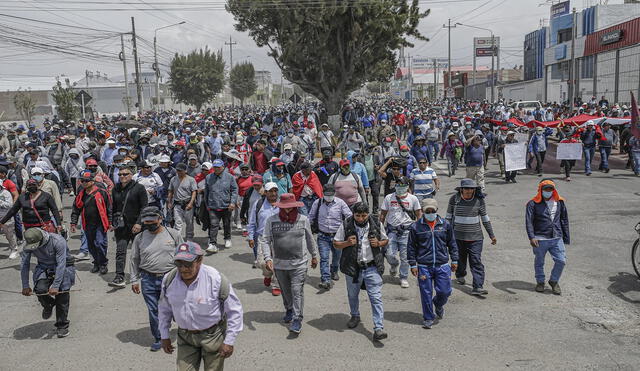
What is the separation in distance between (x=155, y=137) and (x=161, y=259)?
12.5 m

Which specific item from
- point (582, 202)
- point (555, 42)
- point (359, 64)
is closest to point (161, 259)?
point (582, 202)

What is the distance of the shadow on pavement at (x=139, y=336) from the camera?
6613mm

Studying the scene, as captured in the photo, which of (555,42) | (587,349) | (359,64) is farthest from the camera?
(555,42)

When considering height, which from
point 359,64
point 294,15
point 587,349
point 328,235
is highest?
point 294,15

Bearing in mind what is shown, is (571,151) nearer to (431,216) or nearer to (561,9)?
(431,216)

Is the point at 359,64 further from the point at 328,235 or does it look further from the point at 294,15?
the point at 328,235

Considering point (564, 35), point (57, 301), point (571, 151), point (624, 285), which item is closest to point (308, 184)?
point (57, 301)

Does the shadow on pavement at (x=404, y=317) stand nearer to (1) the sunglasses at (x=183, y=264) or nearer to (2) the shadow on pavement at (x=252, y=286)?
(2) the shadow on pavement at (x=252, y=286)

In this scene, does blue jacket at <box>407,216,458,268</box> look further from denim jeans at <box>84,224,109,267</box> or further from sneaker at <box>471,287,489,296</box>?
denim jeans at <box>84,224,109,267</box>

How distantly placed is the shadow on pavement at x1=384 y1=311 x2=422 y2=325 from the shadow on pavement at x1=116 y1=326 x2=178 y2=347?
2610 mm

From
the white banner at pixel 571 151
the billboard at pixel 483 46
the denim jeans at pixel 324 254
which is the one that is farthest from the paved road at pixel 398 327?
the billboard at pixel 483 46

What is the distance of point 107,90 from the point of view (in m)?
97.7

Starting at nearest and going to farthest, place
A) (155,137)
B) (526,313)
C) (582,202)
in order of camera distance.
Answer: (526,313)
(582,202)
(155,137)

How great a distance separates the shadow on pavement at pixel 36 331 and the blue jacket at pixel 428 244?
14.8ft
